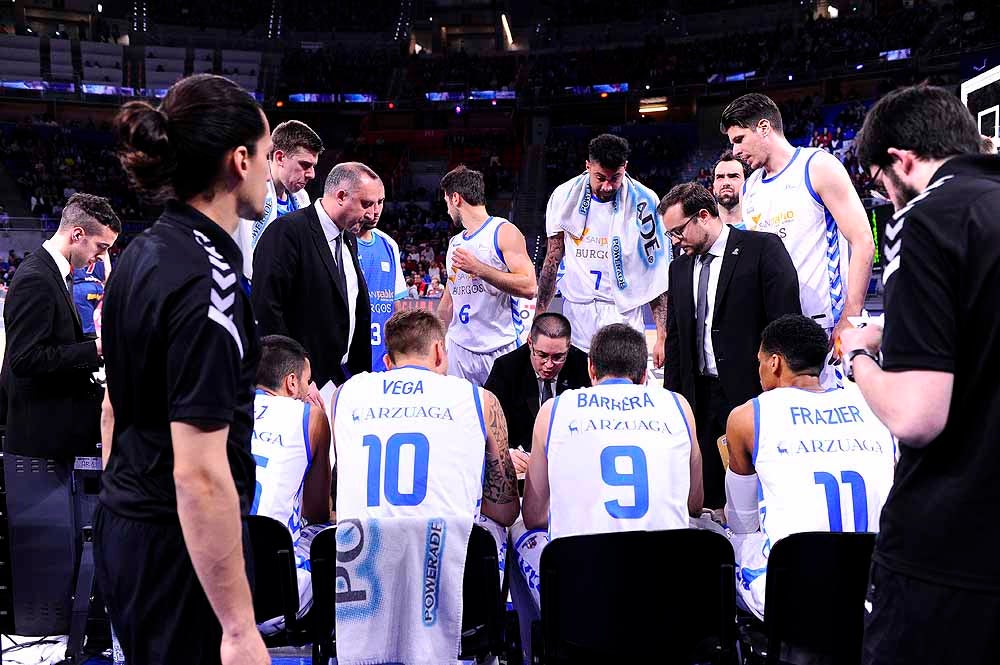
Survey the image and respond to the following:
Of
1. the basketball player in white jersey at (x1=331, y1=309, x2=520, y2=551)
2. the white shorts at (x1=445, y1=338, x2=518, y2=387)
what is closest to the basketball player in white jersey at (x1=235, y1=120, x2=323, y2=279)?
the white shorts at (x1=445, y1=338, x2=518, y2=387)

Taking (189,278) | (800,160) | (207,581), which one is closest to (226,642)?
(207,581)

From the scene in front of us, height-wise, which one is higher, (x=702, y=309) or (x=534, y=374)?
(x=702, y=309)

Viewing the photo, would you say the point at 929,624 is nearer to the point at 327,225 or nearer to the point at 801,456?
the point at 801,456

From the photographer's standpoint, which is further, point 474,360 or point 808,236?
point 474,360

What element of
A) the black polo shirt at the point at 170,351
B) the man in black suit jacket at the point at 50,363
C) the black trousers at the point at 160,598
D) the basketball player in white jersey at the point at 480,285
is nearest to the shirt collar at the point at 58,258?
the man in black suit jacket at the point at 50,363

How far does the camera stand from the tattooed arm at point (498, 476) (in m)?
3.42

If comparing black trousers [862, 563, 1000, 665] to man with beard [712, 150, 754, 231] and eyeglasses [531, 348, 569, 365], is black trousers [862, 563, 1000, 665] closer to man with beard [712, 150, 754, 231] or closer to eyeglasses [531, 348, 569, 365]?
eyeglasses [531, 348, 569, 365]

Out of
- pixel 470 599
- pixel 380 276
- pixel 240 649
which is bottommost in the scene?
pixel 470 599

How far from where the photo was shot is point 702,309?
185 inches

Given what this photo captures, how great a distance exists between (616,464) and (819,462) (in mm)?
712

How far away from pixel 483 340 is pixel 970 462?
4.69m

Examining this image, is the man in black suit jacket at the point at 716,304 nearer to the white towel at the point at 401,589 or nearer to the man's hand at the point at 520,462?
the man's hand at the point at 520,462

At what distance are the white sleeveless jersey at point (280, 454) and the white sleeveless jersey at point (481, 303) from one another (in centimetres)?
278

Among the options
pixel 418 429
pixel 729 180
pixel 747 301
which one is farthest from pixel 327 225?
pixel 729 180
